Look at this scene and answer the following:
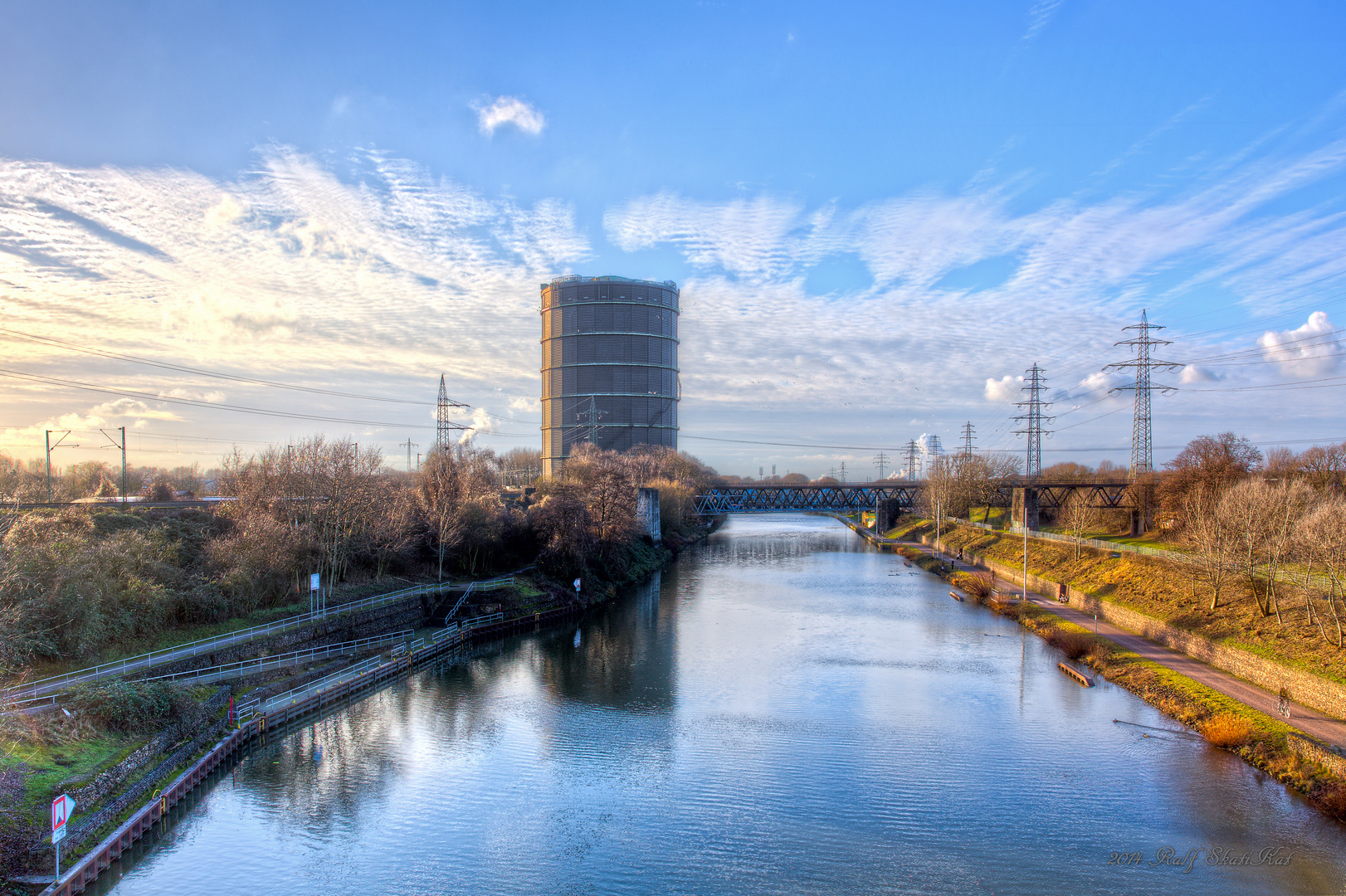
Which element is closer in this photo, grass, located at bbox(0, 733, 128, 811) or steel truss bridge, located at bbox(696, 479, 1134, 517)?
grass, located at bbox(0, 733, 128, 811)

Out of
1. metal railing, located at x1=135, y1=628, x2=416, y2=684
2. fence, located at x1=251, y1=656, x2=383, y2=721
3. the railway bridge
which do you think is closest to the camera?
metal railing, located at x1=135, y1=628, x2=416, y2=684

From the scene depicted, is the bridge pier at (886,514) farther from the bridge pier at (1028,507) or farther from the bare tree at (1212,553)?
the bare tree at (1212,553)

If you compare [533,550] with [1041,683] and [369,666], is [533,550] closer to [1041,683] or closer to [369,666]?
[369,666]

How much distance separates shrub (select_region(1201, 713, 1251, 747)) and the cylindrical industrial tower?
50139 mm

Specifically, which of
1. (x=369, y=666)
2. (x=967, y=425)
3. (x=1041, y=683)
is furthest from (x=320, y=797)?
(x=967, y=425)

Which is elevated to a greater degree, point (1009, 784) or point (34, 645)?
point (34, 645)

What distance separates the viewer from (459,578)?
33.1m

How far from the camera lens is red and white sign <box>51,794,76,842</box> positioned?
9.64 meters

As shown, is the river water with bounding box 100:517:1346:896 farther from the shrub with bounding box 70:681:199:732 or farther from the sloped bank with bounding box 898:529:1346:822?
the shrub with bounding box 70:681:199:732

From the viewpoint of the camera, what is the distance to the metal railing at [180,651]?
14.0 metres

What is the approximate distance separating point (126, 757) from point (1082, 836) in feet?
53.1

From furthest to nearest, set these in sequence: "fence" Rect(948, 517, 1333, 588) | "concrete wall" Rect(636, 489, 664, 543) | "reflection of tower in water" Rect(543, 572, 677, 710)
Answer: "concrete wall" Rect(636, 489, 664, 543) → "fence" Rect(948, 517, 1333, 588) → "reflection of tower in water" Rect(543, 572, 677, 710)

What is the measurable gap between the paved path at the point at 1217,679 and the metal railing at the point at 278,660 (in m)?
24.1

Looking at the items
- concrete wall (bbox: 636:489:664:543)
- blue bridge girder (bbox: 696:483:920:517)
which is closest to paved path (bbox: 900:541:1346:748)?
concrete wall (bbox: 636:489:664:543)
